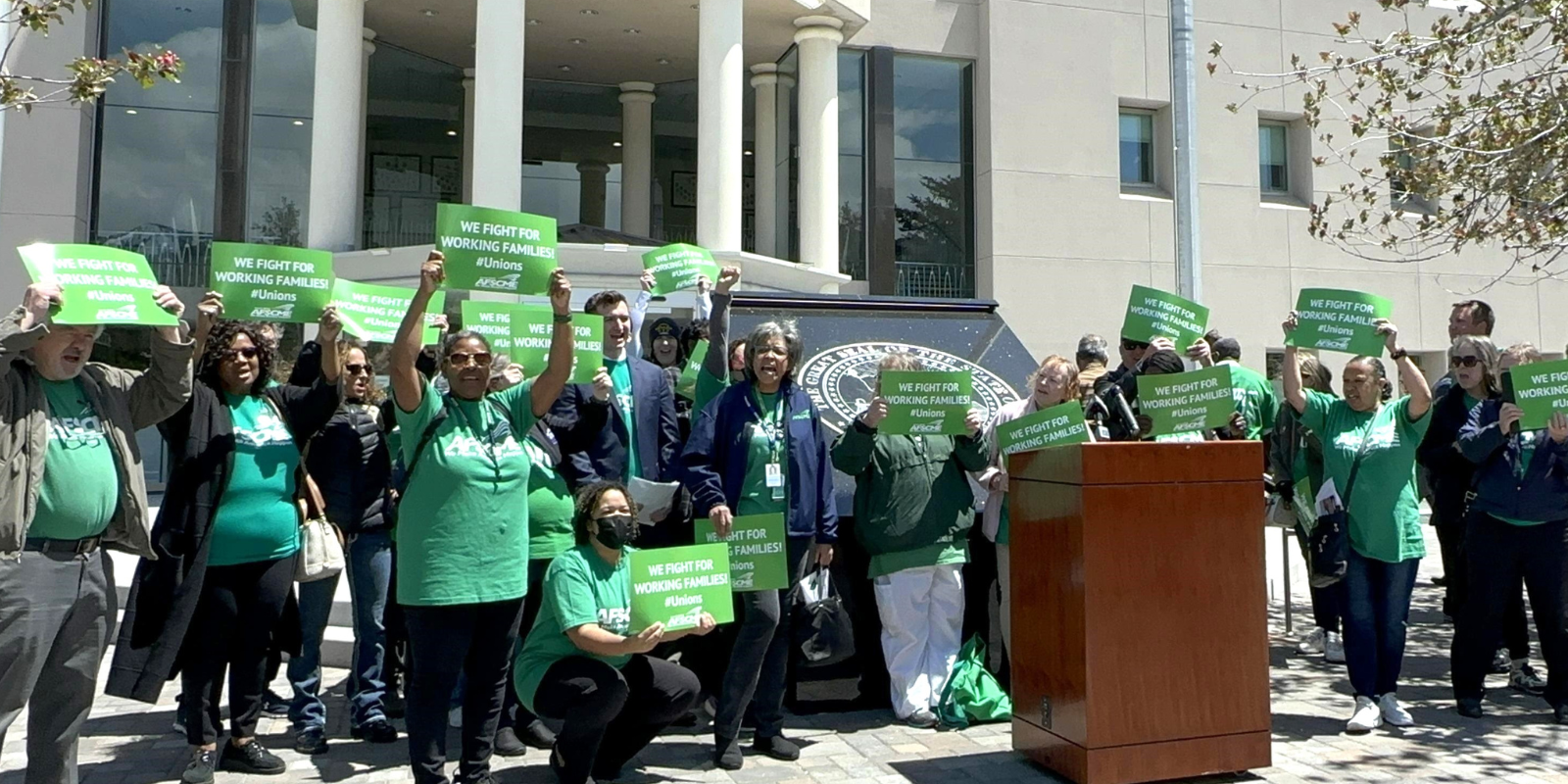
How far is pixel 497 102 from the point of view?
653 inches

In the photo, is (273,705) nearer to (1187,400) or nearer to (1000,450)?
(1000,450)

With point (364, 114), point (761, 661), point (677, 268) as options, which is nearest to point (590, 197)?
point (364, 114)

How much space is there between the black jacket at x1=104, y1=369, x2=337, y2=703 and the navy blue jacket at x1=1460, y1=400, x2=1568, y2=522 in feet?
A: 19.6

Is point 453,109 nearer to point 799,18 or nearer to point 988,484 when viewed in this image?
point 799,18

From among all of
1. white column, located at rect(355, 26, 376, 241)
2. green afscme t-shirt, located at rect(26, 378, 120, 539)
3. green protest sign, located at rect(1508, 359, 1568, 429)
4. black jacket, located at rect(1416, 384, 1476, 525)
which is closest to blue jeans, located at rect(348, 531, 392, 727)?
green afscme t-shirt, located at rect(26, 378, 120, 539)

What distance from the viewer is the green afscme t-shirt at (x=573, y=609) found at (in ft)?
14.9

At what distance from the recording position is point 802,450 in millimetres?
5555

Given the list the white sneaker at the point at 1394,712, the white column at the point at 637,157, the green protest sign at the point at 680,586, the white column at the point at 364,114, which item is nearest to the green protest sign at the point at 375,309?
the green protest sign at the point at 680,586

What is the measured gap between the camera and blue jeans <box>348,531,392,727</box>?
5715 mm

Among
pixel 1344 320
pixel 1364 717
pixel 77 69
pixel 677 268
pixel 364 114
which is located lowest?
pixel 1364 717

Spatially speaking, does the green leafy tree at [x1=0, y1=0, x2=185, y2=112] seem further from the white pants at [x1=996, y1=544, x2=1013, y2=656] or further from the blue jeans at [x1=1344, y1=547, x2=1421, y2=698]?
the blue jeans at [x1=1344, y1=547, x2=1421, y2=698]

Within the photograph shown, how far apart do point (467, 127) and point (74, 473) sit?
18815 millimetres

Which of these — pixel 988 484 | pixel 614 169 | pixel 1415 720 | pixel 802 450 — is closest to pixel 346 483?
pixel 802 450

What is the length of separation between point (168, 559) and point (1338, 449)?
17.8 ft
